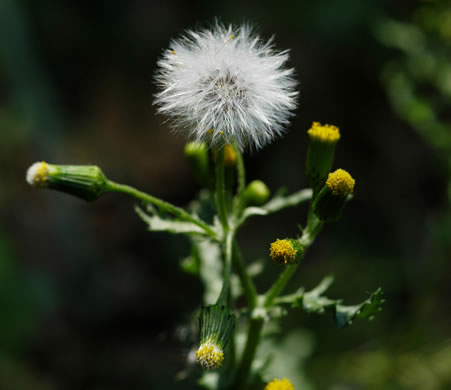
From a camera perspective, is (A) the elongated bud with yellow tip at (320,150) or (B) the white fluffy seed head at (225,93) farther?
(A) the elongated bud with yellow tip at (320,150)

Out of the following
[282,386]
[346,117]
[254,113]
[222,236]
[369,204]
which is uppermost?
[346,117]

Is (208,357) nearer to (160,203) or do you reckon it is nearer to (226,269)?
(226,269)

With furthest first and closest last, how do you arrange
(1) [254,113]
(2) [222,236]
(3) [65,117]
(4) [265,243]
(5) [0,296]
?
(3) [65,117]
(4) [265,243]
(5) [0,296]
(2) [222,236]
(1) [254,113]

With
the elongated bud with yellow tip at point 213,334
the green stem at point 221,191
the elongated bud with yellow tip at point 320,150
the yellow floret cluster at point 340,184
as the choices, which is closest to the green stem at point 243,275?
the green stem at point 221,191

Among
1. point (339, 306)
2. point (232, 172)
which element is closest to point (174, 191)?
point (232, 172)

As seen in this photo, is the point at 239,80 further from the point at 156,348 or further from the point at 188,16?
the point at 188,16

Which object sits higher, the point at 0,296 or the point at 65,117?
the point at 65,117

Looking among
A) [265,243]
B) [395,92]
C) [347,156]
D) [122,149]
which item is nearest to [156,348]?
[265,243]

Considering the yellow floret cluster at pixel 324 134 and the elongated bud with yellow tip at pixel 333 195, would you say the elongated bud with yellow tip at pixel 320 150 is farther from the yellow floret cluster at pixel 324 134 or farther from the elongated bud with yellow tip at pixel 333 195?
the elongated bud with yellow tip at pixel 333 195
